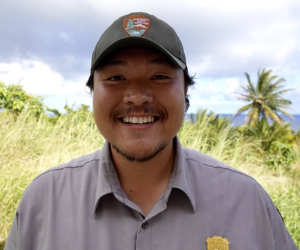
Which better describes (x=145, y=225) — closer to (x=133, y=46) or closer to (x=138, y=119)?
(x=138, y=119)

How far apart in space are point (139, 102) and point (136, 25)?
360 millimetres

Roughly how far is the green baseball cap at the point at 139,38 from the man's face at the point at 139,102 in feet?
0.14

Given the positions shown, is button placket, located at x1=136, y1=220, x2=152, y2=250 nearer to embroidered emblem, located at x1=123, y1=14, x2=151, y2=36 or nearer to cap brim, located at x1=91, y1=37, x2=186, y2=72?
Answer: cap brim, located at x1=91, y1=37, x2=186, y2=72

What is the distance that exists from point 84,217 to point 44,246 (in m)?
0.22

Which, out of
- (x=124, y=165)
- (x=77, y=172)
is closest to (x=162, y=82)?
(x=124, y=165)

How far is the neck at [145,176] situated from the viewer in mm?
1634

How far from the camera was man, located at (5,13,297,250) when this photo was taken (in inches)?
58.4

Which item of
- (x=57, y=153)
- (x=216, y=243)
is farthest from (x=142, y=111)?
(x=57, y=153)

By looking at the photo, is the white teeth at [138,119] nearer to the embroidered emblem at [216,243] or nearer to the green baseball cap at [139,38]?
the green baseball cap at [139,38]

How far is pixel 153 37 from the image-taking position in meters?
1.51

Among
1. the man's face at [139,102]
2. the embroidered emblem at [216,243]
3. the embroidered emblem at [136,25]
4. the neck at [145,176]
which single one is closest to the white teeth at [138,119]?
the man's face at [139,102]

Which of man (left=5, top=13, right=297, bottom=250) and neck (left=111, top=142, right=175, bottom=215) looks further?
neck (left=111, top=142, right=175, bottom=215)

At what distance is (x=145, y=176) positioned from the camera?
1672 millimetres

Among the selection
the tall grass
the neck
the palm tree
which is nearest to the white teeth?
the neck
